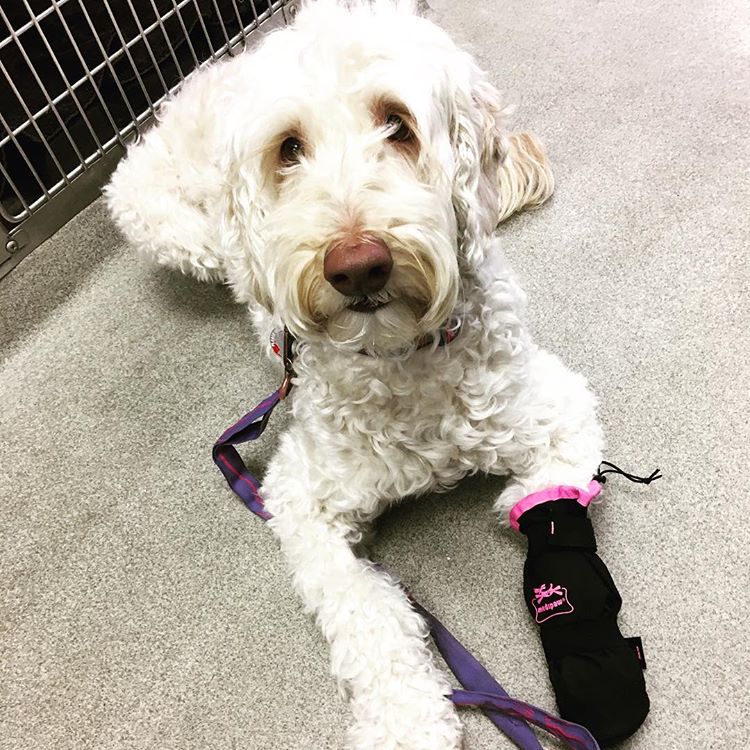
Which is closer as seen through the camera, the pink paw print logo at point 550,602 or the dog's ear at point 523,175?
the pink paw print logo at point 550,602

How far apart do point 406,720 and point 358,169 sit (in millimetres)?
796

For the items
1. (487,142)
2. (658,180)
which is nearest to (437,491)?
(487,142)

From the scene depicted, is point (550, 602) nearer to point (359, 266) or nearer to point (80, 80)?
point (359, 266)

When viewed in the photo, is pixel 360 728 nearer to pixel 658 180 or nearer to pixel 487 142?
pixel 487 142

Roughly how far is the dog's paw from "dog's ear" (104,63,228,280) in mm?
966

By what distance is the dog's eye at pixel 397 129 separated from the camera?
3.05ft

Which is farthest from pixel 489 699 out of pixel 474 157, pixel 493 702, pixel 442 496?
pixel 474 157

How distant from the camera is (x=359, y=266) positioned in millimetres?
814

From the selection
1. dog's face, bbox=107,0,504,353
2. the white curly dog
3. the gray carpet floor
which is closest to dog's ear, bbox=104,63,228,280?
the white curly dog

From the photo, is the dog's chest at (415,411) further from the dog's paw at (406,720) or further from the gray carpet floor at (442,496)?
the dog's paw at (406,720)

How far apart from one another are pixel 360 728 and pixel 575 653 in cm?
35

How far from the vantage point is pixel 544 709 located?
1.17 meters

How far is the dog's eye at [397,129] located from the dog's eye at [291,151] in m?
0.11

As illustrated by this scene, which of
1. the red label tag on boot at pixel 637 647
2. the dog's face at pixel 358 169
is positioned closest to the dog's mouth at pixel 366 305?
the dog's face at pixel 358 169
